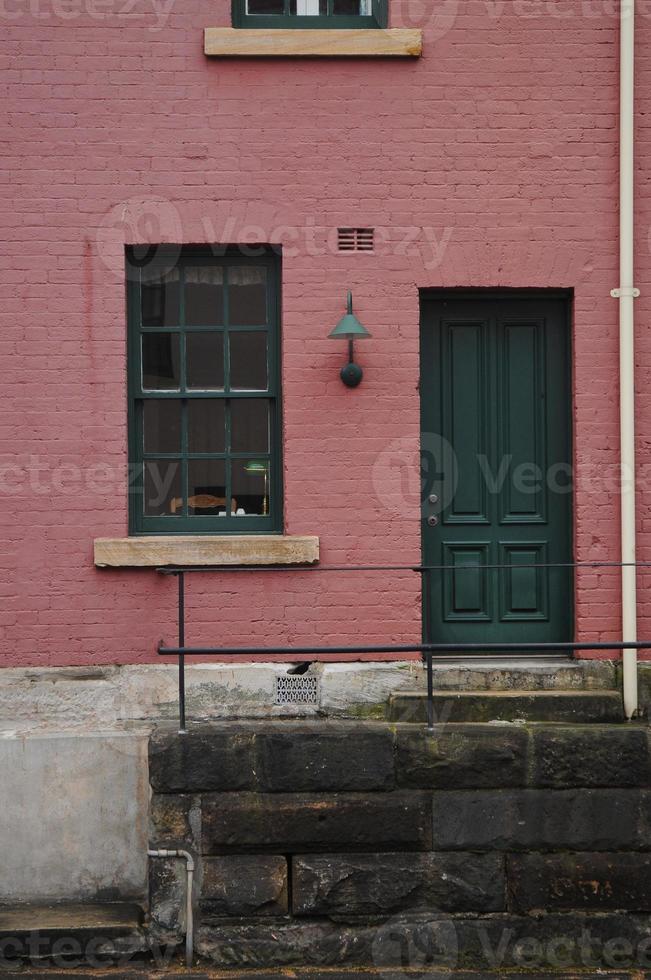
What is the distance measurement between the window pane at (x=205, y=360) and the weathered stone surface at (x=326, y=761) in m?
2.30

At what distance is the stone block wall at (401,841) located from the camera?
5.99 metres

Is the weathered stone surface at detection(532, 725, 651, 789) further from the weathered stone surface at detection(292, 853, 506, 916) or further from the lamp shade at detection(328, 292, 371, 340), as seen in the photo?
the lamp shade at detection(328, 292, 371, 340)

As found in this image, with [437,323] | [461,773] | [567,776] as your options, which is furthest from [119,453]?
[567,776]

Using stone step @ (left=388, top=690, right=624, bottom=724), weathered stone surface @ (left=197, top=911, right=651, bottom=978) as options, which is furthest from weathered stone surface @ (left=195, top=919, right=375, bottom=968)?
stone step @ (left=388, top=690, right=624, bottom=724)

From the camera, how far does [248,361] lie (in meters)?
6.91

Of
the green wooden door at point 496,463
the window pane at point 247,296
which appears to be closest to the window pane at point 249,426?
the window pane at point 247,296

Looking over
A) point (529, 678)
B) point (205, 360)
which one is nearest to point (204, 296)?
point (205, 360)

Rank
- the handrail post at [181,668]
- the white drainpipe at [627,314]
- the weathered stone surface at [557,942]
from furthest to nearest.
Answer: the white drainpipe at [627,314] → the handrail post at [181,668] → the weathered stone surface at [557,942]

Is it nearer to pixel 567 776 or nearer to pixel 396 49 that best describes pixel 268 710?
pixel 567 776

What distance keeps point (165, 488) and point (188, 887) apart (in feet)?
7.97

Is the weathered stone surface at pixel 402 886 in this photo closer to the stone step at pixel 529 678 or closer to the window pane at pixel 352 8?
the stone step at pixel 529 678

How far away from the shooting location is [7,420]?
21.8ft

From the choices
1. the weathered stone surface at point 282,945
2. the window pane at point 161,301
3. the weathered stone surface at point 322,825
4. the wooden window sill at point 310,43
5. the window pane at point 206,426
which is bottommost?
the weathered stone surface at point 282,945

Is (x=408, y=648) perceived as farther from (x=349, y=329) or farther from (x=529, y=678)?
(x=349, y=329)
